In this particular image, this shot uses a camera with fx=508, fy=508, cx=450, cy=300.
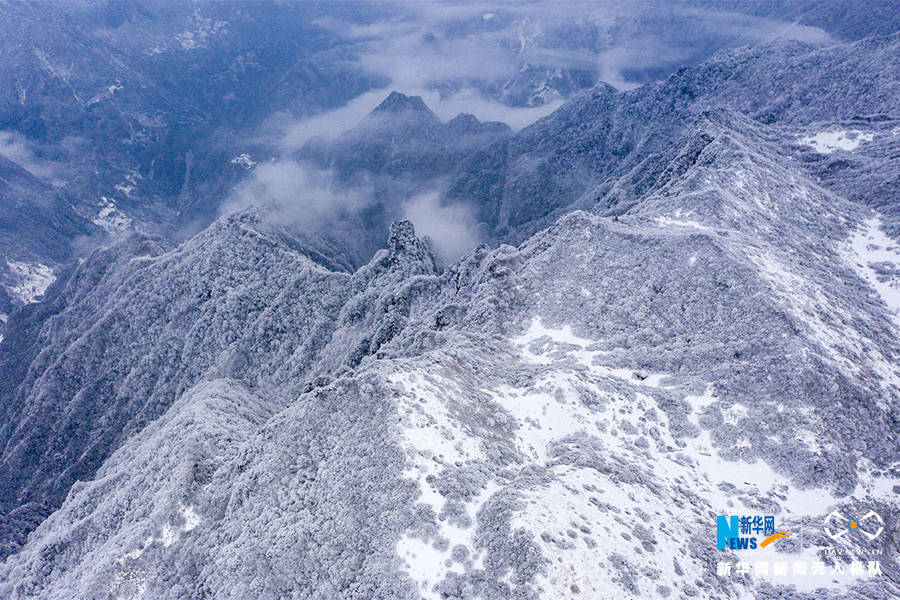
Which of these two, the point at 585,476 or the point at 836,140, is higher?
the point at 836,140

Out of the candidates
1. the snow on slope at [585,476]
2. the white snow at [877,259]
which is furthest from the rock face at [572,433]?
the white snow at [877,259]

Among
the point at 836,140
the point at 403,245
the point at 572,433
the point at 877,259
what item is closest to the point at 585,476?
the point at 572,433

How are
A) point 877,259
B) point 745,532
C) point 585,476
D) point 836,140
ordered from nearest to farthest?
point 745,532 → point 585,476 → point 877,259 → point 836,140

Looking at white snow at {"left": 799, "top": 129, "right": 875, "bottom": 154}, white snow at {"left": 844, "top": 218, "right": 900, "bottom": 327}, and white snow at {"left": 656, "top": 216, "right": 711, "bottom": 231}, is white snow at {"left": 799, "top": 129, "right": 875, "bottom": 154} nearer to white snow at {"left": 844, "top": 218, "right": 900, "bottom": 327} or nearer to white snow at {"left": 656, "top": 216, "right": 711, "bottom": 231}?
white snow at {"left": 844, "top": 218, "right": 900, "bottom": 327}

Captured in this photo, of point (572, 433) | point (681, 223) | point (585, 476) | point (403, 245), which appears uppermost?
point (403, 245)

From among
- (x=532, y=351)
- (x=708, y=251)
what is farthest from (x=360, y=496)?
(x=708, y=251)

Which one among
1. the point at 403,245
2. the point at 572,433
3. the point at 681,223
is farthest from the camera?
the point at 403,245

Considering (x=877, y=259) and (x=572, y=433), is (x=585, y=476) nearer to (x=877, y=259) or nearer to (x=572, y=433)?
(x=572, y=433)
